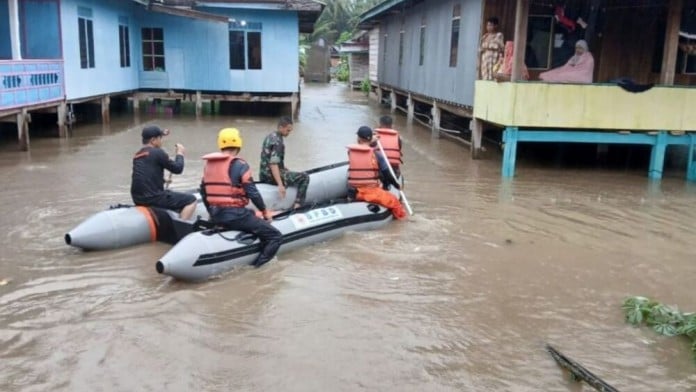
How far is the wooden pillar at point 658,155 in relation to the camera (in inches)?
416

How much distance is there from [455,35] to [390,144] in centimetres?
677

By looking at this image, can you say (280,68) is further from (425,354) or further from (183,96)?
(425,354)

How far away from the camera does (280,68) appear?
739 inches

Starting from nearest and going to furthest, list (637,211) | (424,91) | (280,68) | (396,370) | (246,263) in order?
(396,370) < (246,263) < (637,211) < (424,91) < (280,68)

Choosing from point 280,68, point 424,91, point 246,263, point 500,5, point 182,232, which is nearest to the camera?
point 246,263

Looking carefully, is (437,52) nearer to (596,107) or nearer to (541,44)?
(541,44)

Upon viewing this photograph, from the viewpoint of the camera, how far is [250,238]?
6.05 meters

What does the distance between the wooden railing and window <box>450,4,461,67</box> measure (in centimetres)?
815

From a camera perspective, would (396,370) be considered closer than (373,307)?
Yes

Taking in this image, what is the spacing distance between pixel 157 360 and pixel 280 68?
15.2 meters

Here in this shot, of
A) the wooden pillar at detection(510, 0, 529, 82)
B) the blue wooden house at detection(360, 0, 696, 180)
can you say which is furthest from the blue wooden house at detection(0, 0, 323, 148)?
the wooden pillar at detection(510, 0, 529, 82)

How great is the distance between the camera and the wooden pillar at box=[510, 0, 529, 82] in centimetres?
1028

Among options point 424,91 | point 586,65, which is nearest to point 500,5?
point 586,65

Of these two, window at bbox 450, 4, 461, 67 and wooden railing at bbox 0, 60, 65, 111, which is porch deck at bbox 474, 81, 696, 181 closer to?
window at bbox 450, 4, 461, 67
